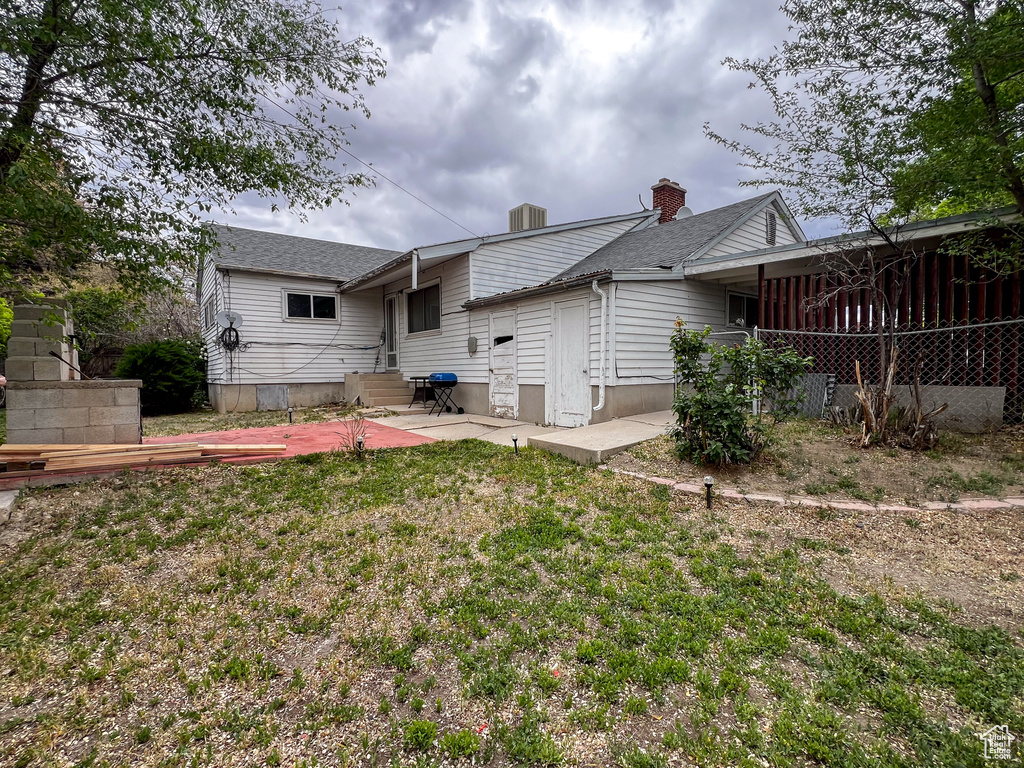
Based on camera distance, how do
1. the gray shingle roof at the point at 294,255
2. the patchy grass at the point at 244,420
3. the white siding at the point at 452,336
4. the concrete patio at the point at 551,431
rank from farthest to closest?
1. the gray shingle roof at the point at 294,255
2. the white siding at the point at 452,336
3. the patchy grass at the point at 244,420
4. the concrete patio at the point at 551,431

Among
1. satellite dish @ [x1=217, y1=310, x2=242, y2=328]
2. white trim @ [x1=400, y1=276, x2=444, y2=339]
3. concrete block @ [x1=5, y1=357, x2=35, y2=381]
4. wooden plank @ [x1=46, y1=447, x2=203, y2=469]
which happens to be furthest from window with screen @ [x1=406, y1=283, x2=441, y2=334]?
concrete block @ [x1=5, y1=357, x2=35, y2=381]

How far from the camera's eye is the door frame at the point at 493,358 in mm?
9039

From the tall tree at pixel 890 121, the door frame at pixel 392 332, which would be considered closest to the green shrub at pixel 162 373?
the door frame at pixel 392 332

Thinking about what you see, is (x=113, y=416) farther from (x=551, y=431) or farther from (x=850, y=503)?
(x=850, y=503)

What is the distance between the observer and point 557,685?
2.00m

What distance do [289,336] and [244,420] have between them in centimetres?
318

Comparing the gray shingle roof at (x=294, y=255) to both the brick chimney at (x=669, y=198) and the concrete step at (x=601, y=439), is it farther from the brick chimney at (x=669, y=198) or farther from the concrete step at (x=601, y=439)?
the concrete step at (x=601, y=439)

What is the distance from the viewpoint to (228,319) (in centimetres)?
1179

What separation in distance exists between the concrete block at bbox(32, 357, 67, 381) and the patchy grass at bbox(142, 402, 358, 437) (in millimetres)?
4029

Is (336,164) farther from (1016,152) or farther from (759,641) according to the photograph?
(1016,152)

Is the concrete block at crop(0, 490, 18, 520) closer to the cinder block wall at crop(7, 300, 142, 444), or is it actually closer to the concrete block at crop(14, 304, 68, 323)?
the cinder block wall at crop(7, 300, 142, 444)

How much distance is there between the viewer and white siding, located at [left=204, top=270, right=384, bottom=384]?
39.9 feet

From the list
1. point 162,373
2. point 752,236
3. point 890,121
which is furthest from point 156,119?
point 752,236

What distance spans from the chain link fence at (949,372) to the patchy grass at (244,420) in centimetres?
893
